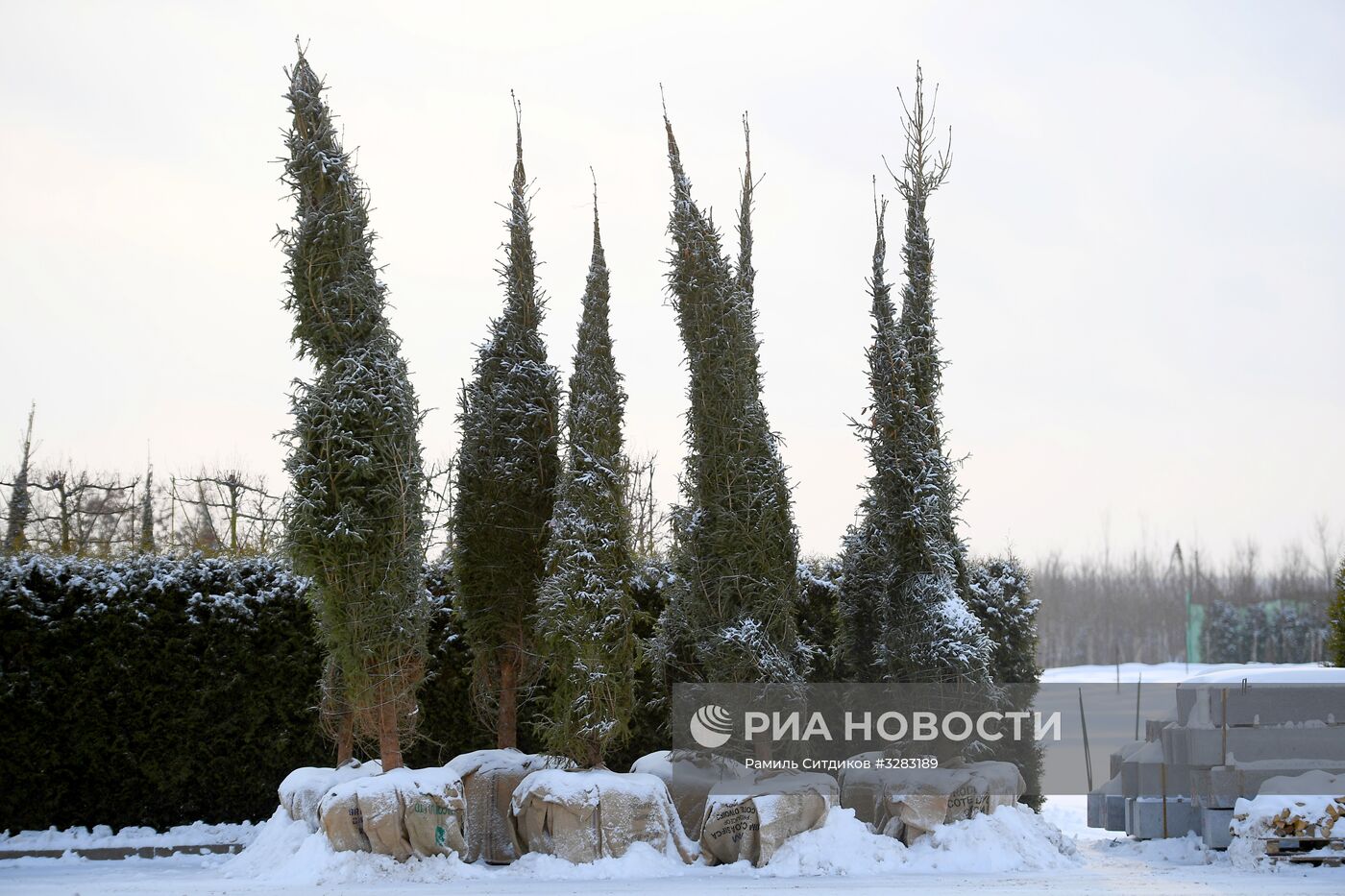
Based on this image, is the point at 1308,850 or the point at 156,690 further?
the point at 156,690

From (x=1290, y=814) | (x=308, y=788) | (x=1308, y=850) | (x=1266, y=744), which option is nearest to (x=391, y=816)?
(x=308, y=788)

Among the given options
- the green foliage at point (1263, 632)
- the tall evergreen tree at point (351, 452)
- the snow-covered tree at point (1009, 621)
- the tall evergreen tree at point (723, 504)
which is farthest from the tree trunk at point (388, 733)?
the green foliage at point (1263, 632)

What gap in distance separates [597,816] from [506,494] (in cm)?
300

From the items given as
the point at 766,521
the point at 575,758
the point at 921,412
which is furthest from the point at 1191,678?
the point at 575,758

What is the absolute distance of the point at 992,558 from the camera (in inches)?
475

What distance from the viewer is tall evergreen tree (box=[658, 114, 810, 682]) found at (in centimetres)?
979

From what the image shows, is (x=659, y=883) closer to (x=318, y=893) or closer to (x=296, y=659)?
(x=318, y=893)

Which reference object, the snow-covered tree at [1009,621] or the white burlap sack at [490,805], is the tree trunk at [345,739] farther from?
the snow-covered tree at [1009,621]

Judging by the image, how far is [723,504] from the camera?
997 cm

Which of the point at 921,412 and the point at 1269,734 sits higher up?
the point at 921,412

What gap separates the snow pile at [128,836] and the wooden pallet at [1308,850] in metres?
8.11

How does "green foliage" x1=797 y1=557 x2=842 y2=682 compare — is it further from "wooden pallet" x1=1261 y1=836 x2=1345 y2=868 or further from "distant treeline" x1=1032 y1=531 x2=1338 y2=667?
"distant treeline" x1=1032 y1=531 x2=1338 y2=667

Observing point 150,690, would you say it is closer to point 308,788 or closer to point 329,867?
point 308,788

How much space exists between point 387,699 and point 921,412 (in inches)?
209
